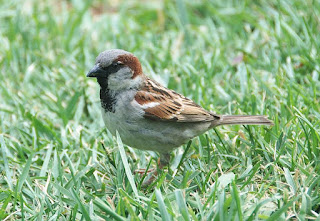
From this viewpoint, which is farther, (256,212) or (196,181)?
(196,181)

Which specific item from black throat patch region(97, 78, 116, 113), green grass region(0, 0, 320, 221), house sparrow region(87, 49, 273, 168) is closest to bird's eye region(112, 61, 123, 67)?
house sparrow region(87, 49, 273, 168)

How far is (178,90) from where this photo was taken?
4.52 meters

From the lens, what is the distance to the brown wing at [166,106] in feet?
11.1

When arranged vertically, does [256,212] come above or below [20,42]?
below

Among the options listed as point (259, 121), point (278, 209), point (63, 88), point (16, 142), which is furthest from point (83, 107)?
point (278, 209)

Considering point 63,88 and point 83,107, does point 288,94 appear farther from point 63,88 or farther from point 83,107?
point 63,88

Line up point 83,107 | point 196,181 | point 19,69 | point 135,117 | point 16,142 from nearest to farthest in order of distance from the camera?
1. point 196,181
2. point 135,117
3. point 16,142
4. point 83,107
5. point 19,69

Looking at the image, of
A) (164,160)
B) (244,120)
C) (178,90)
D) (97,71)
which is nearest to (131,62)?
(97,71)

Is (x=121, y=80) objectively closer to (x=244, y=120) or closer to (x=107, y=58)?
(x=107, y=58)

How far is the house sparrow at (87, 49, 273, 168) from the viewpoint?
3320 millimetres

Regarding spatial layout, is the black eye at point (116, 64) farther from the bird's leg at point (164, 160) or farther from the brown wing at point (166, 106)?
the bird's leg at point (164, 160)

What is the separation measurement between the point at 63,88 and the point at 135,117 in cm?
151

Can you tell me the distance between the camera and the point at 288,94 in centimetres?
386

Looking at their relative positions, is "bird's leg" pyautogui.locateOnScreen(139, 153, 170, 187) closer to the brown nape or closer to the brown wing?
the brown wing
